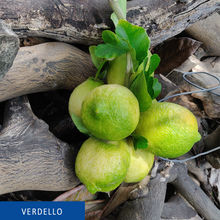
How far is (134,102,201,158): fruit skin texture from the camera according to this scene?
42cm

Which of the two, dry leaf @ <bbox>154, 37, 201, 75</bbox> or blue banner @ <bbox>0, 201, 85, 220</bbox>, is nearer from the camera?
blue banner @ <bbox>0, 201, 85, 220</bbox>

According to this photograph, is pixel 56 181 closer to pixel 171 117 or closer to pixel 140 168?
pixel 140 168

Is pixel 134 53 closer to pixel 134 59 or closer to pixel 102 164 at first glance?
pixel 134 59

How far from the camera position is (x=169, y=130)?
0.42 meters

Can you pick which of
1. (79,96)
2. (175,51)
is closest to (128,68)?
(79,96)

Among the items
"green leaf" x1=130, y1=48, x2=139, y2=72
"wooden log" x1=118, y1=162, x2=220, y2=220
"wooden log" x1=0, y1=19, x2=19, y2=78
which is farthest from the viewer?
"wooden log" x1=118, y1=162, x2=220, y2=220

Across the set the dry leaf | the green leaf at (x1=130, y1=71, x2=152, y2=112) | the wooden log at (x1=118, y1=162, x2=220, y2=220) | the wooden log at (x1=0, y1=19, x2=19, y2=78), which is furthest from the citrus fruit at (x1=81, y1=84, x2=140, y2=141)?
the dry leaf

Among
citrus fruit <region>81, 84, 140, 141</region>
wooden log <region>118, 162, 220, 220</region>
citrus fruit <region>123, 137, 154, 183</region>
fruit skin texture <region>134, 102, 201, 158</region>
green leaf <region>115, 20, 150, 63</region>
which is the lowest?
wooden log <region>118, 162, 220, 220</region>

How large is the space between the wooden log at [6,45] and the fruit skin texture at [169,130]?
302mm

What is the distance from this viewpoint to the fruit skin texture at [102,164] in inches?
16.1

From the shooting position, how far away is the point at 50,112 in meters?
0.72

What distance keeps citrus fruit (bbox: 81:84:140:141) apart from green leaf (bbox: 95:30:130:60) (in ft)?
0.25

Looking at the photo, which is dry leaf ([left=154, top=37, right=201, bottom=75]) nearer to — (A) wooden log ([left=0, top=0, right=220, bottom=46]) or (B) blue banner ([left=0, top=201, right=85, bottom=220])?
(A) wooden log ([left=0, top=0, right=220, bottom=46])

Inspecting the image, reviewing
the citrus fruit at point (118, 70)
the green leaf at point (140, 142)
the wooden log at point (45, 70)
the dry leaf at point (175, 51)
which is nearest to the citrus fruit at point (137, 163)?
the green leaf at point (140, 142)
